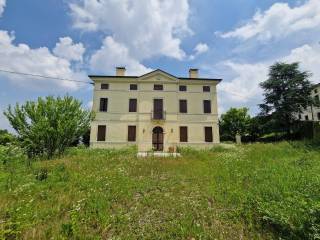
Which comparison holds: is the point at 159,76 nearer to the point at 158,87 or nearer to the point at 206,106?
the point at 158,87

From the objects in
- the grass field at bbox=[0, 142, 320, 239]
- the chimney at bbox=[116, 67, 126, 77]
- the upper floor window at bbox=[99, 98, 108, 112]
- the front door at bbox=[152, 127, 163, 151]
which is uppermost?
the chimney at bbox=[116, 67, 126, 77]

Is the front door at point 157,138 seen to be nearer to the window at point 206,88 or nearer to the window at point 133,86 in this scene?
the window at point 133,86

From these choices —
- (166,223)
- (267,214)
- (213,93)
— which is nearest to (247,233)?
(267,214)

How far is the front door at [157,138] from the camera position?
20.0m

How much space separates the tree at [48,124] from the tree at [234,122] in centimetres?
2604

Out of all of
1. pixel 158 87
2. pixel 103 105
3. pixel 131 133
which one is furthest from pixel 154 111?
pixel 103 105

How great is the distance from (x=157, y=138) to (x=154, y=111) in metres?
2.73

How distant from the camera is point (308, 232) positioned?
3.72 m

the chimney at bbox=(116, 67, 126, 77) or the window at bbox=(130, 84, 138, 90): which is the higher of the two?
the chimney at bbox=(116, 67, 126, 77)

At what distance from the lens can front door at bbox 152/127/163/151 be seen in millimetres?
20031

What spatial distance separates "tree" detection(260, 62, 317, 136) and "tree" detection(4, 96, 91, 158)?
19.2m

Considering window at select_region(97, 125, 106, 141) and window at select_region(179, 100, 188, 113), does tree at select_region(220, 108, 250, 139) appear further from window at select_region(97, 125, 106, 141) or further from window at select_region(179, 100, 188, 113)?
window at select_region(97, 125, 106, 141)

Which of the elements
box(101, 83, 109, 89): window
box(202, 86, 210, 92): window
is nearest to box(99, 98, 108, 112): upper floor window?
box(101, 83, 109, 89): window

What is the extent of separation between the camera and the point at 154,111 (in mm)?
20547
